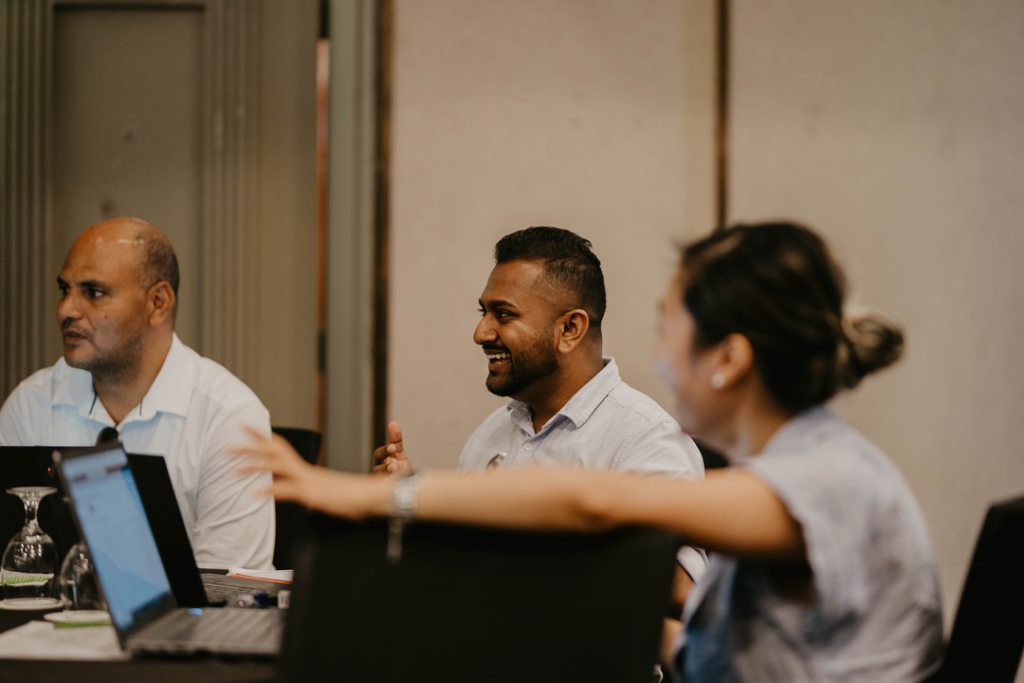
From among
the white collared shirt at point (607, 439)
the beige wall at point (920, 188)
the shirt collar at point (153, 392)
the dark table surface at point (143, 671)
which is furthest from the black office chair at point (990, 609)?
the beige wall at point (920, 188)

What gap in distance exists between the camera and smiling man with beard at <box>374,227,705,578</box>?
1.92 m

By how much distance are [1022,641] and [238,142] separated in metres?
2.91

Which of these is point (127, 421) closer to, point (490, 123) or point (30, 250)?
point (30, 250)

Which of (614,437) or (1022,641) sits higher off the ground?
(614,437)

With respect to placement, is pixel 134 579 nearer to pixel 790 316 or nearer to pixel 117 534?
pixel 117 534

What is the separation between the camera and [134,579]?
1.14m

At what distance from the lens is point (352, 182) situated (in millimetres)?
3051

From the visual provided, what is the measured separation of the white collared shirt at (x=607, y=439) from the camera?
1746 mm

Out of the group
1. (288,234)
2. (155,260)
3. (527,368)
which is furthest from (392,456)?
(288,234)

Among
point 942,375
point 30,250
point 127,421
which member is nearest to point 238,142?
point 30,250

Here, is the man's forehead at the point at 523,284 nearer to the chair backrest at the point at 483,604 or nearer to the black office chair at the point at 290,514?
the black office chair at the point at 290,514

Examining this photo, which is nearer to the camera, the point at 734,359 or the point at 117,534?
the point at 734,359

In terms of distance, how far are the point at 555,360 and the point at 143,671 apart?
1.19 meters

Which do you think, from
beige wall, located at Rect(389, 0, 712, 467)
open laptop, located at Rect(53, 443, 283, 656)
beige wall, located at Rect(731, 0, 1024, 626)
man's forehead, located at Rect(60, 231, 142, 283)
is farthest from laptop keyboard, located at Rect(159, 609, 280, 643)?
beige wall, located at Rect(731, 0, 1024, 626)
